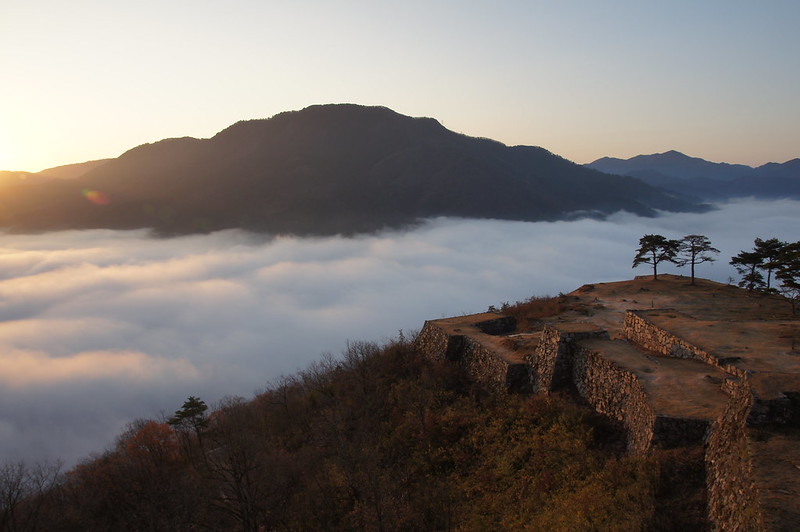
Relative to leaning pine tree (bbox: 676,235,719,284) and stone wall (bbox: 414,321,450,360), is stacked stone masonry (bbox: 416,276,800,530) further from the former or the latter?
leaning pine tree (bbox: 676,235,719,284)

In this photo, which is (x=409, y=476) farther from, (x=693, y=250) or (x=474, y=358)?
(x=693, y=250)

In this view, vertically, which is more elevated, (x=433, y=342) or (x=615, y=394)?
(x=615, y=394)

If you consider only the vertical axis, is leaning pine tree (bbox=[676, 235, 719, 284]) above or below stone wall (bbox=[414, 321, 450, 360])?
above

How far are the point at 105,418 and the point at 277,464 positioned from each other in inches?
5328

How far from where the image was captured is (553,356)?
22.3m

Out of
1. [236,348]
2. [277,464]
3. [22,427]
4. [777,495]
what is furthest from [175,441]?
[236,348]

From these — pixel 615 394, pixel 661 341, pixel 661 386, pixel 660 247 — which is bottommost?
pixel 615 394

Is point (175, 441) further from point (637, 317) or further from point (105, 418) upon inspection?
point (105, 418)

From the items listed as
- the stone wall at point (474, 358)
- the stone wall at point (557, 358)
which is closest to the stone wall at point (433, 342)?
the stone wall at point (474, 358)

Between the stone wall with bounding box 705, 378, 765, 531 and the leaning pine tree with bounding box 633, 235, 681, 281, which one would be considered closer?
the stone wall with bounding box 705, 378, 765, 531

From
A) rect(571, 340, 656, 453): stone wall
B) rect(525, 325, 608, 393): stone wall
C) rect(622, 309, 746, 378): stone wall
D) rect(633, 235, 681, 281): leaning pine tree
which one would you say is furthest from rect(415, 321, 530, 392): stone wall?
rect(633, 235, 681, 281): leaning pine tree

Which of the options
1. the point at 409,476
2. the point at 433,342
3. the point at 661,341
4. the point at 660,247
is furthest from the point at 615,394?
the point at 660,247

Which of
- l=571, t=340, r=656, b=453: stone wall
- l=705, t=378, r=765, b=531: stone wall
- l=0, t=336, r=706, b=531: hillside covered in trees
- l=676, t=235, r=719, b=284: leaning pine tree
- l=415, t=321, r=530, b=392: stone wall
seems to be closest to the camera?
l=705, t=378, r=765, b=531: stone wall

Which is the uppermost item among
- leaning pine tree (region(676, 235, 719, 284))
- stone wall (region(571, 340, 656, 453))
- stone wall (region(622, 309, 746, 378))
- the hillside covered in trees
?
leaning pine tree (region(676, 235, 719, 284))
